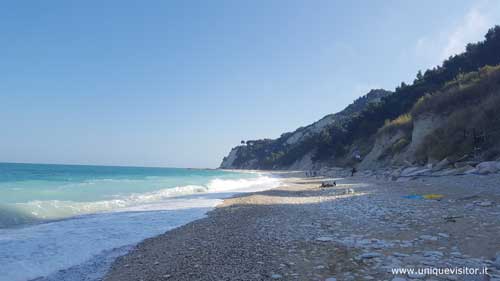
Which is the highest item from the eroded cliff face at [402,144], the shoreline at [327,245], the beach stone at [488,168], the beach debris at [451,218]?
the eroded cliff face at [402,144]

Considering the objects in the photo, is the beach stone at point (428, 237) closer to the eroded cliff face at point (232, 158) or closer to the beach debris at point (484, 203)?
the beach debris at point (484, 203)

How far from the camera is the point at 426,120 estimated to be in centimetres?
2822

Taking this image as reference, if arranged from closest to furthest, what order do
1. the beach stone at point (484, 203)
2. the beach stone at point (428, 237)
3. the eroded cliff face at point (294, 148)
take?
1. the beach stone at point (428, 237)
2. the beach stone at point (484, 203)
3. the eroded cliff face at point (294, 148)

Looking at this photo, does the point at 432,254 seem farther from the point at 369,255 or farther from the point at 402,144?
the point at 402,144

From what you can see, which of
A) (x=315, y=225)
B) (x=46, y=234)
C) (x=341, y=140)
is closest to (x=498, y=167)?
(x=315, y=225)

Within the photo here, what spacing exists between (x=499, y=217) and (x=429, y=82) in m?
47.9

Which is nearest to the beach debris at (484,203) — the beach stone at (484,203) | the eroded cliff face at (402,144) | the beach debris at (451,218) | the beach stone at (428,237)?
the beach stone at (484,203)

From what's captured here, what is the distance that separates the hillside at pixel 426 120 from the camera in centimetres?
2300

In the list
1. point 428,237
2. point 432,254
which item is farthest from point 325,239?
point 432,254

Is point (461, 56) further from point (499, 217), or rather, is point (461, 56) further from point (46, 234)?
point (46, 234)

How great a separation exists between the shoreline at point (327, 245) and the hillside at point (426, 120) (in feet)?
45.7

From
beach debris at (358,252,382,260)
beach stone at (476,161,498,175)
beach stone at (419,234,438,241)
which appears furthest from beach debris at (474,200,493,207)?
beach stone at (476,161,498,175)

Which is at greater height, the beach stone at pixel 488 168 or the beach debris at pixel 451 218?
the beach stone at pixel 488 168

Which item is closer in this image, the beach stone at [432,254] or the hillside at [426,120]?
the beach stone at [432,254]
